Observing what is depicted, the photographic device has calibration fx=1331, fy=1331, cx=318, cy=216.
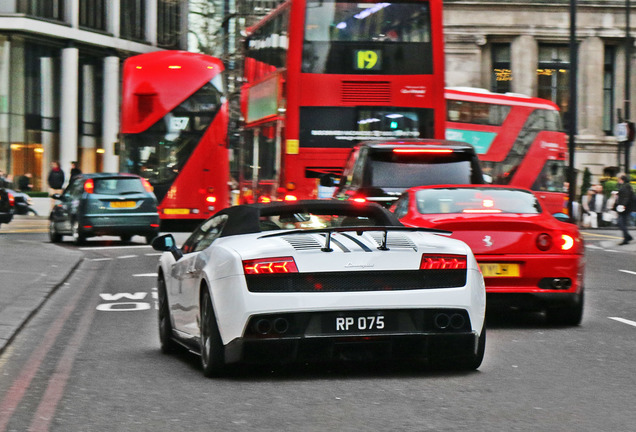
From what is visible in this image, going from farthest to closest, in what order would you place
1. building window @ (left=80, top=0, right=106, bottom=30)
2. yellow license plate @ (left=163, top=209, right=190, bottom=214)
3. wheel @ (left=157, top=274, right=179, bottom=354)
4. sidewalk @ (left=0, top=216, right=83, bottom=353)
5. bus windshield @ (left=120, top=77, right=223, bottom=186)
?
1. building window @ (left=80, top=0, right=106, bottom=30)
2. yellow license plate @ (left=163, top=209, right=190, bottom=214)
3. bus windshield @ (left=120, top=77, right=223, bottom=186)
4. sidewalk @ (left=0, top=216, right=83, bottom=353)
5. wheel @ (left=157, top=274, right=179, bottom=354)

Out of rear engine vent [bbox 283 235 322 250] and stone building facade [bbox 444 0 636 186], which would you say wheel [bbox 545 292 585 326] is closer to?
rear engine vent [bbox 283 235 322 250]

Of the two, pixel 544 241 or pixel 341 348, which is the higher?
pixel 544 241

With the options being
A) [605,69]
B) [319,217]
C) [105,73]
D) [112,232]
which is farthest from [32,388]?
[105,73]

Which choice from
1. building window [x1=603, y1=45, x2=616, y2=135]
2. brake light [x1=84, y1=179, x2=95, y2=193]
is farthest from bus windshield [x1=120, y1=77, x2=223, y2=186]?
building window [x1=603, y1=45, x2=616, y2=135]

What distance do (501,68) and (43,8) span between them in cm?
1933

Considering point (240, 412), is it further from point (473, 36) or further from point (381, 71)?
point (473, 36)

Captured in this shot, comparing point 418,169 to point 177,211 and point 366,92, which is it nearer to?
point 366,92

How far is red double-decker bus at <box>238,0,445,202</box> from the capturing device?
21094 mm

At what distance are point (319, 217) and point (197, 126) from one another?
22.0 m

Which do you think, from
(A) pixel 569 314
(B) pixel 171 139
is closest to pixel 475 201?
(A) pixel 569 314

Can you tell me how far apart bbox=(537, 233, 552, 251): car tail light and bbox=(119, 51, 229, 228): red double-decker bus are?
19.5 m

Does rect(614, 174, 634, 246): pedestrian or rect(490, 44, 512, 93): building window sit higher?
rect(490, 44, 512, 93): building window

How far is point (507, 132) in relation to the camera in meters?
36.0

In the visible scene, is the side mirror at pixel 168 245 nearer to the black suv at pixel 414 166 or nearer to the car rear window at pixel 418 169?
the black suv at pixel 414 166
